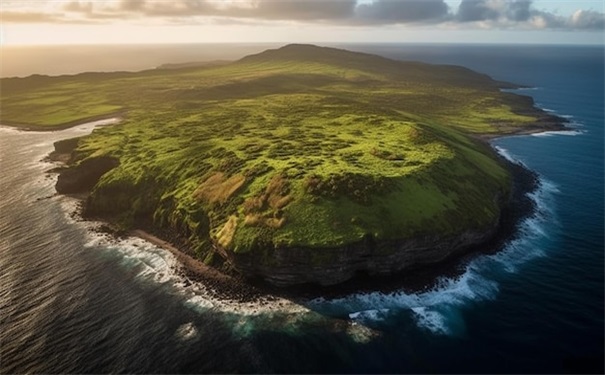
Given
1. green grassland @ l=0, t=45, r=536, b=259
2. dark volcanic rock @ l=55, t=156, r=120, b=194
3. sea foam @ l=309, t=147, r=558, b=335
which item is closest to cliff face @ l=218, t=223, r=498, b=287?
green grassland @ l=0, t=45, r=536, b=259

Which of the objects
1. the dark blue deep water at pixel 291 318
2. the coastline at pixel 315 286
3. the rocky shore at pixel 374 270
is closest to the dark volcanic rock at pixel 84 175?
the dark blue deep water at pixel 291 318

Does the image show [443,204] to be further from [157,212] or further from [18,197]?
[18,197]

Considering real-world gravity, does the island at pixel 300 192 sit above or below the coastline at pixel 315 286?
above

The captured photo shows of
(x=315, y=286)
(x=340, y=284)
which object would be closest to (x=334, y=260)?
(x=340, y=284)

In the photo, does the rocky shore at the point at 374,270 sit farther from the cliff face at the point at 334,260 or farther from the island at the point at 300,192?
the island at the point at 300,192

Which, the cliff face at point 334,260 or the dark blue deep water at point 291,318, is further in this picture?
the cliff face at point 334,260

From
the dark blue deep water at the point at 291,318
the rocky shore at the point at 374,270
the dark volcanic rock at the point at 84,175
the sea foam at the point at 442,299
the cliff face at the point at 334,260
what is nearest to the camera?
the dark blue deep water at the point at 291,318

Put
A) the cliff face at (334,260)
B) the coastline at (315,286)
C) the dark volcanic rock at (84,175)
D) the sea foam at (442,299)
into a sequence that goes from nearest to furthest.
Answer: the sea foam at (442,299), the coastline at (315,286), the cliff face at (334,260), the dark volcanic rock at (84,175)

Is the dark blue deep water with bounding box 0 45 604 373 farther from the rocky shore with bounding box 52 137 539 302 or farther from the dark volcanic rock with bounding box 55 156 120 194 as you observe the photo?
the dark volcanic rock with bounding box 55 156 120 194
